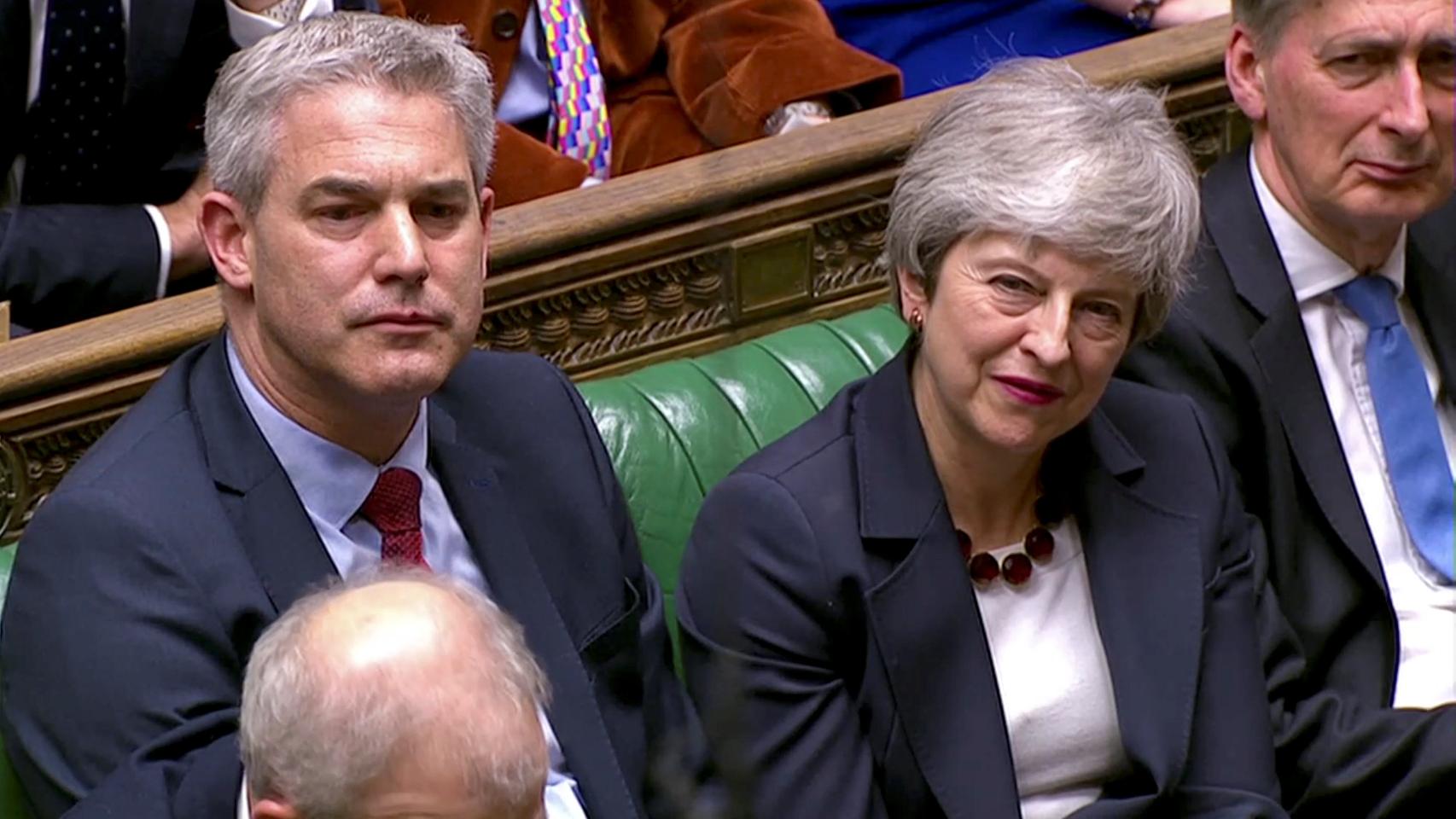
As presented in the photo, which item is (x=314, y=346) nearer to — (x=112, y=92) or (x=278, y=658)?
(x=278, y=658)

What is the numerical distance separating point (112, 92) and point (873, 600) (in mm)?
747

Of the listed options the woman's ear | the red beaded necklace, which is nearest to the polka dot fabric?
the woman's ear

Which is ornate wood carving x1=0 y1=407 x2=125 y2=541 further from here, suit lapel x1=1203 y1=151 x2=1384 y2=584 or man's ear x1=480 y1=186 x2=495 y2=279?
suit lapel x1=1203 y1=151 x2=1384 y2=584

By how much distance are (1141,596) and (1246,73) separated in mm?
518

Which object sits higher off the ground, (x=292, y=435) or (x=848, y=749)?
(x=292, y=435)

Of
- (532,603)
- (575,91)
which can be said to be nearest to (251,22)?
(575,91)

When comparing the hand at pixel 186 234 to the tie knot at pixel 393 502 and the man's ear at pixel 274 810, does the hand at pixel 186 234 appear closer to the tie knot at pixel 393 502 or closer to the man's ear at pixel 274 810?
the tie knot at pixel 393 502

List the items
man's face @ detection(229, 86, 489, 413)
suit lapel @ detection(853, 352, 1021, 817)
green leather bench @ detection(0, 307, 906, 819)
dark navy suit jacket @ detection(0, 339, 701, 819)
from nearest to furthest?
dark navy suit jacket @ detection(0, 339, 701, 819)
man's face @ detection(229, 86, 489, 413)
suit lapel @ detection(853, 352, 1021, 817)
green leather bench @ detection(0, 307, 906, 819)

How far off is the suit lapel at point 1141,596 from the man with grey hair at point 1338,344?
0.20m

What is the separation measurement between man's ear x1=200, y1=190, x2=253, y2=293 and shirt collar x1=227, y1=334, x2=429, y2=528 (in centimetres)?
6

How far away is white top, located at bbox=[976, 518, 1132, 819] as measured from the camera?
5.52 feet

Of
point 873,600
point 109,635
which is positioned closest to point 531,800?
point 109,635

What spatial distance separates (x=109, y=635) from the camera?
4.68ft

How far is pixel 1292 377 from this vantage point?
1.96 metres
